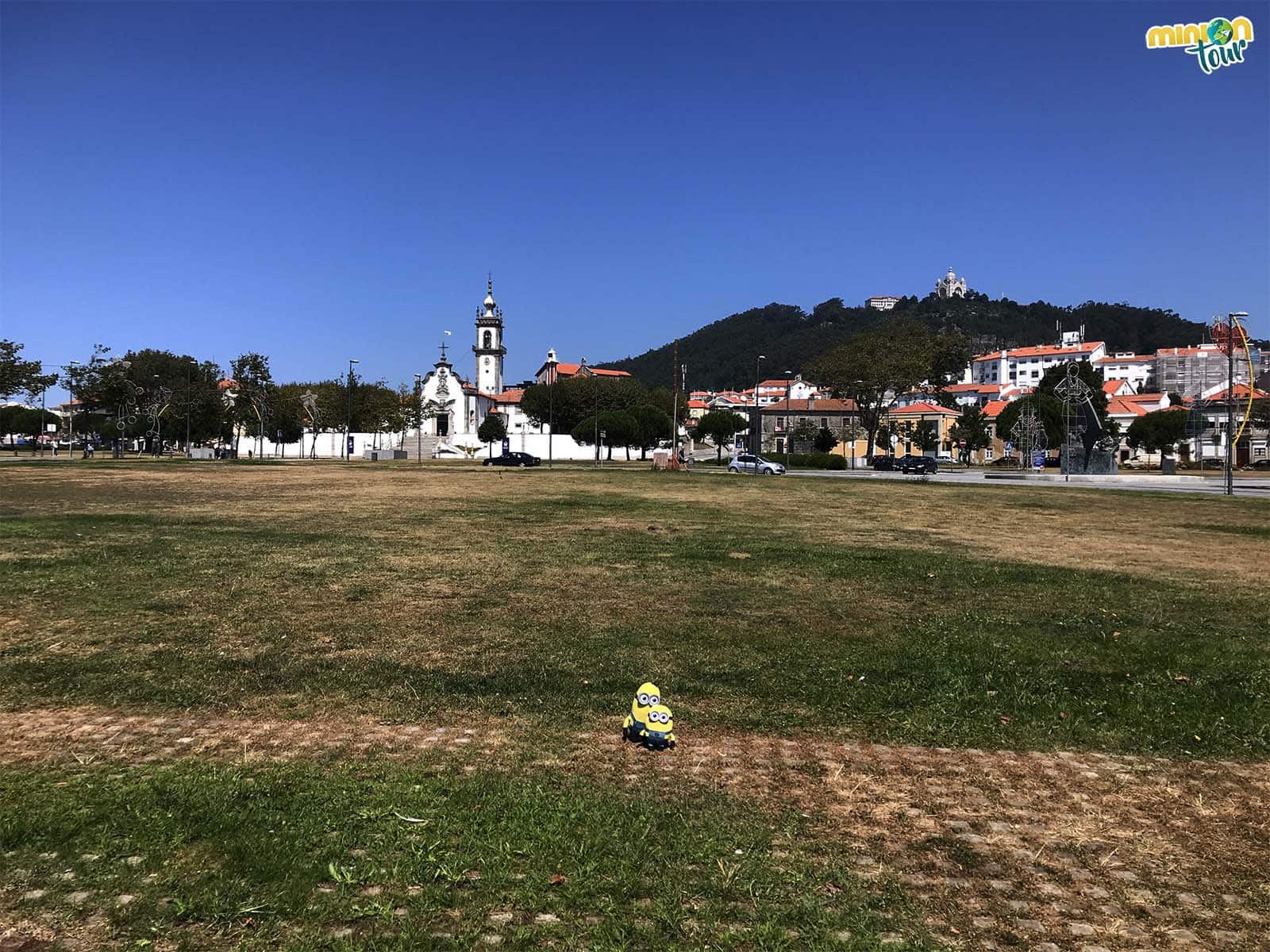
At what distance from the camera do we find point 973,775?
5.25 m

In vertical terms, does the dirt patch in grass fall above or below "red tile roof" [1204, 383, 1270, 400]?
below

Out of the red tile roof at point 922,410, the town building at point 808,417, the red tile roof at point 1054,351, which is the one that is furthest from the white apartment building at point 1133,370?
the town building at point 808,417

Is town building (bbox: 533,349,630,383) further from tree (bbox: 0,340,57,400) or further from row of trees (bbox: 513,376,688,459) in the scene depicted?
tree (bbox: 0,340,57,400)

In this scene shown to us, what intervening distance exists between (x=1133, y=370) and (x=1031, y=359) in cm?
2041

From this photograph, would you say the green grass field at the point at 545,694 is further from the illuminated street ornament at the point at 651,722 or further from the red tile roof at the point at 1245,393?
the red tile roof at the point at 1245,393

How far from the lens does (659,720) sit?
18.1 ft

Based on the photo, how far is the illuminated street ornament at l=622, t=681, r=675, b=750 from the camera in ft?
18.1

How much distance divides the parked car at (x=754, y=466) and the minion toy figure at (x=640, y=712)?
5050 centimetres

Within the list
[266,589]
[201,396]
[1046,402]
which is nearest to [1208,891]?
[266,589]

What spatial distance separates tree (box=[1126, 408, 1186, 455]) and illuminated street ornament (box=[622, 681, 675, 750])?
97184mm

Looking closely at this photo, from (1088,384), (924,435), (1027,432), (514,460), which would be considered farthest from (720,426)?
(1088,384)

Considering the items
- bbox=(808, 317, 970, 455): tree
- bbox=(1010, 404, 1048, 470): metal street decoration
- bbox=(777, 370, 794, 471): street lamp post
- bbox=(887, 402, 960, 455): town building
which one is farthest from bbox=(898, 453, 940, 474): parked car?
bbox=(887, 402, 960, 455): town building

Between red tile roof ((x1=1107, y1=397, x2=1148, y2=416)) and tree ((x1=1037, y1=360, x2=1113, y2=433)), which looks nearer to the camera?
tree ((x1=1037, y1=360, x2=1113, y2=433))

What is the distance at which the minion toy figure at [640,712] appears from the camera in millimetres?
5527
